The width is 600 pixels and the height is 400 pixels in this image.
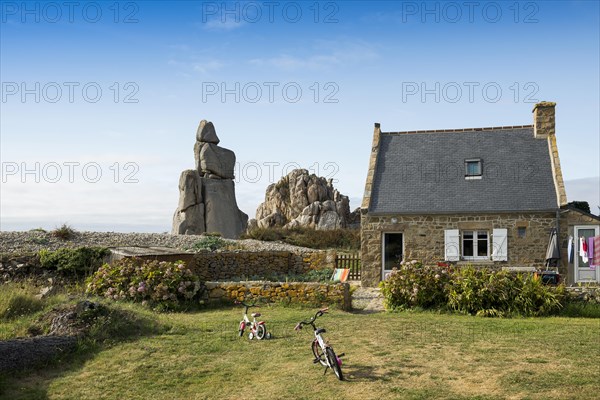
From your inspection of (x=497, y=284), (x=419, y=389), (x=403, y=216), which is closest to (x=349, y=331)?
(x=419, y=389)

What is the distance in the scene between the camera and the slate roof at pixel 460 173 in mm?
21516

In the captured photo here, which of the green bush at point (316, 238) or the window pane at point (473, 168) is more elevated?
the window pane at point (473, 168)

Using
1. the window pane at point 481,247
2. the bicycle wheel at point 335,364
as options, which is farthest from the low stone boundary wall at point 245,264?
the bicycle wheel at point 335,364

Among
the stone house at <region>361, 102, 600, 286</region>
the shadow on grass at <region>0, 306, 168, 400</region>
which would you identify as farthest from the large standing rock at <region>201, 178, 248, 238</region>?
the shadow on grass at <region>0, 306, 168, 400</region>

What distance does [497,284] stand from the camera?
565 inches

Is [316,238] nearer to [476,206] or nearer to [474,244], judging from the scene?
[474,244]

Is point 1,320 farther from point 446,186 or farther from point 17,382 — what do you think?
point 446,186

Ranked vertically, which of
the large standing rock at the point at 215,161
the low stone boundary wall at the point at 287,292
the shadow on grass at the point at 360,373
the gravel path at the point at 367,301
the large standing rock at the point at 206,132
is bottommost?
the gravel path at the point at 367,301

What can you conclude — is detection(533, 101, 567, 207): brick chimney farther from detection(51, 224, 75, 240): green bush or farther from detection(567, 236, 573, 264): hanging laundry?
detection(51, 224, 75, 240): green bush

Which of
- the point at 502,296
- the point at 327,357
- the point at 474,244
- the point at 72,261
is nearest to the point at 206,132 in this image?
the point at 72,261

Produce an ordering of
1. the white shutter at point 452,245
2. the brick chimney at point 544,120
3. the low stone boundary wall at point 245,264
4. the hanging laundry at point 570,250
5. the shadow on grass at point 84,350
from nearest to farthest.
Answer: the shadow on grass at point 84,350
the hanging laundry at point 570,250
the white shutter at point 452,245
the low stone boundary wall at point 245,264
the brick chimney at point 544,120

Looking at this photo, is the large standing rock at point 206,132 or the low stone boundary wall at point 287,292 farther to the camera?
the large standing rock at point 206,132

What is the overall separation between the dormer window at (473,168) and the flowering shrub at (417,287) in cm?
851

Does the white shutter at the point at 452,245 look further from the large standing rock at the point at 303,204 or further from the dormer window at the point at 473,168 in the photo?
the large standing rock at the point at 303,204
